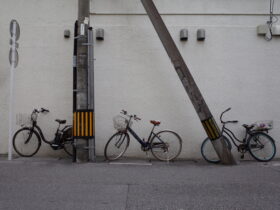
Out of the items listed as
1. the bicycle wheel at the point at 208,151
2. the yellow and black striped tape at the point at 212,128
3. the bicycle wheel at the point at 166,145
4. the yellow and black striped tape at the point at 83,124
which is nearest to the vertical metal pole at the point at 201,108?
the yellow and black striped tape at the point at 212,128

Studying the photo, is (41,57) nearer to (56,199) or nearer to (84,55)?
(84,55)

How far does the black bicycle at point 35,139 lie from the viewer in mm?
6659

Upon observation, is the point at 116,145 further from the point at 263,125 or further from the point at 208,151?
the point at 263,125

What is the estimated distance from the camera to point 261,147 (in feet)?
21.5

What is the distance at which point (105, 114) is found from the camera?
7195 mm

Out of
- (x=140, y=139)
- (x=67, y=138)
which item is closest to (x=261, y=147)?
(x=140, y=139)

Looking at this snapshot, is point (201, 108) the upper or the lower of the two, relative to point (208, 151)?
upper

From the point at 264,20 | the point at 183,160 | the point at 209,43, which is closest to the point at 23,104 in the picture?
the point at 183,160

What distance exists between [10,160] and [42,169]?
4.73ft

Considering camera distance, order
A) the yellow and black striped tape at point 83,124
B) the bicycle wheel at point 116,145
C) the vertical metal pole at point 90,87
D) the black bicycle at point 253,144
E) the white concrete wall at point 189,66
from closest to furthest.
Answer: the yellow and black striped tape at point 83,124 < the vertical metal pole at point 90,87 < the bicycle wheel at point 116,145 < the black bicycle at point 253,144 < the white concrete wall at point 189,66

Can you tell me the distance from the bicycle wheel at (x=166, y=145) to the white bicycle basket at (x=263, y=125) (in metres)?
2.18

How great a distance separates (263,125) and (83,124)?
15.8ft

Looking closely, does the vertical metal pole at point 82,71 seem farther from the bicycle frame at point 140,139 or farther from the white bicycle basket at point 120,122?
the bicycle frame at point 140,139

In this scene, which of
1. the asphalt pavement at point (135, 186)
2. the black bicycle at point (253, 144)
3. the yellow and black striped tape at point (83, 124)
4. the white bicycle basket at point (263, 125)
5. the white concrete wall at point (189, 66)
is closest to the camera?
the asphalt pavement at point (135, 186)
